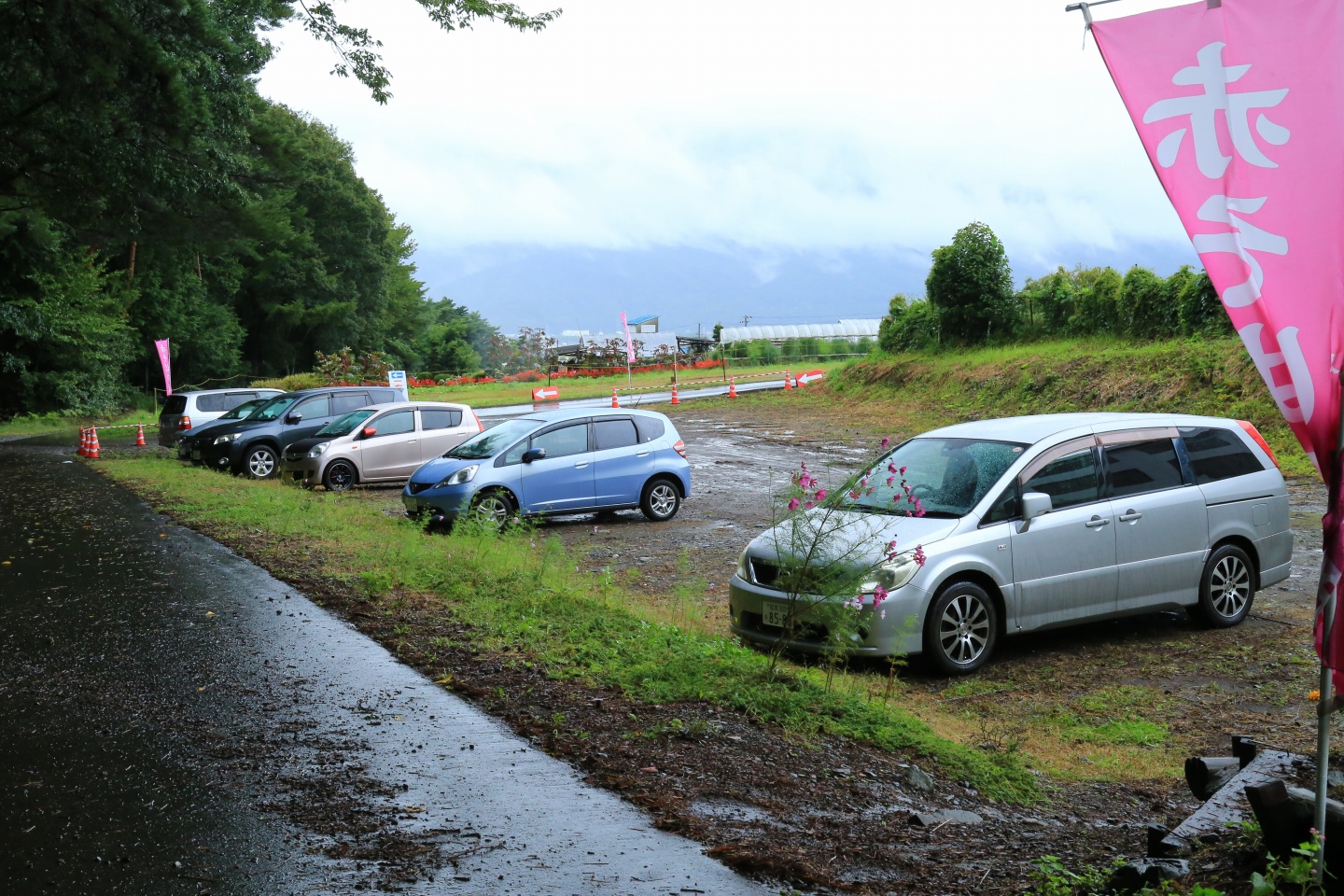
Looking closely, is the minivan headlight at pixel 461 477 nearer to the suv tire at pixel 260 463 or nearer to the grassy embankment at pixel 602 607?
the grassy embankment at pixel 602 607

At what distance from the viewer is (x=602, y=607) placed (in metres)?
9.00

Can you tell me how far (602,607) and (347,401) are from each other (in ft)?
53.2

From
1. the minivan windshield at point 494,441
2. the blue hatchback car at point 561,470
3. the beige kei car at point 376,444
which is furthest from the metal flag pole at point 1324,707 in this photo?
the beige kei car at point 376,444

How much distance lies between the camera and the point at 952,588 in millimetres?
8102

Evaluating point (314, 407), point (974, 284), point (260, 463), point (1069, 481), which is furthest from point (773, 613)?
point (974, 284)

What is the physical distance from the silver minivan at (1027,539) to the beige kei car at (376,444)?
→ 1280cm

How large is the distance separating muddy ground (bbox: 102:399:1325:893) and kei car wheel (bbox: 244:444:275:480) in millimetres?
11876

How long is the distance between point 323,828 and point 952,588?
4913 mm

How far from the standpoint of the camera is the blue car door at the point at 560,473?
15.4 metres

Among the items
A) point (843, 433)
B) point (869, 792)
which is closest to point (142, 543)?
point (869, 792)

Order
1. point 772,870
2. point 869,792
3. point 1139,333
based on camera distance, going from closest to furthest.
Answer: point 772,870, point 869,792, point 1139,333

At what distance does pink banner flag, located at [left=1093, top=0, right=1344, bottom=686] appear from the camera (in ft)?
11.8

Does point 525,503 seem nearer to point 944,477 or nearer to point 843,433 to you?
point 944,477

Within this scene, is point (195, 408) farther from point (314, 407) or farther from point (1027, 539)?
point (1027, 539)
